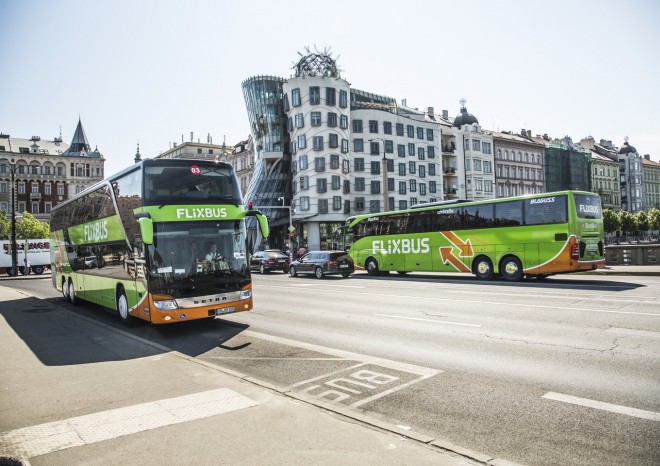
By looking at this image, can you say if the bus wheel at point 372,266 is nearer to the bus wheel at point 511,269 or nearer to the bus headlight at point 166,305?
the bus wheel at point 511,269

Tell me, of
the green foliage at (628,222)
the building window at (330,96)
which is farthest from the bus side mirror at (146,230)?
the green foliage at (628,222)

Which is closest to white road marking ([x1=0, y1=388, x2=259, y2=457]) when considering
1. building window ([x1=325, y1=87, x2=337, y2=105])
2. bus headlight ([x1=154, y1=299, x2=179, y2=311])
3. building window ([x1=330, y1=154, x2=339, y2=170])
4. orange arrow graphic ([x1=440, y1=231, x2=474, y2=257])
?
bus headlight ([x1=154, y1=299, x2=179, y2=311])

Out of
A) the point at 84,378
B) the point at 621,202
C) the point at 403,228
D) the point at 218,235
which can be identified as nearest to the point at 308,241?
the point at 403,228

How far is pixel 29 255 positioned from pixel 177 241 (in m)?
44.5

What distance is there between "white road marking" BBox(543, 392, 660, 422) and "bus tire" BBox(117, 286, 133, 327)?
973 cm

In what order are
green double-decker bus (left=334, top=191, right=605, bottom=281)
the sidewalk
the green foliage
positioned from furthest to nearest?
the green foliage < green double-decker bus (left=334, top=191, right=605, bottom=281) < the sidewalk

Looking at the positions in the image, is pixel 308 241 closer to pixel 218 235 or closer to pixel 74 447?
pixel 218 235

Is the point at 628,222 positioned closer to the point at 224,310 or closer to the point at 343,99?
the point at 343,99

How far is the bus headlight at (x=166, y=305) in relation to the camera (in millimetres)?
10109

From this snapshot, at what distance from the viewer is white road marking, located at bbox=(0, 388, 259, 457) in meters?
4.57

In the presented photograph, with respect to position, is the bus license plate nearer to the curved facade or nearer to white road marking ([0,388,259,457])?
white road marking ([0,388,259,457])

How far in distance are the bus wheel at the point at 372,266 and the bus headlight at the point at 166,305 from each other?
60.4 feet

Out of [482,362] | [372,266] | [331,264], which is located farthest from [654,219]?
[482,362]

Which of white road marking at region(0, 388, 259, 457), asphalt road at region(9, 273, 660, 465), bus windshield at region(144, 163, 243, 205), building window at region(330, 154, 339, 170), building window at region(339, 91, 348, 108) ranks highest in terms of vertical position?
building window at region(339, 91, 348, 108)
